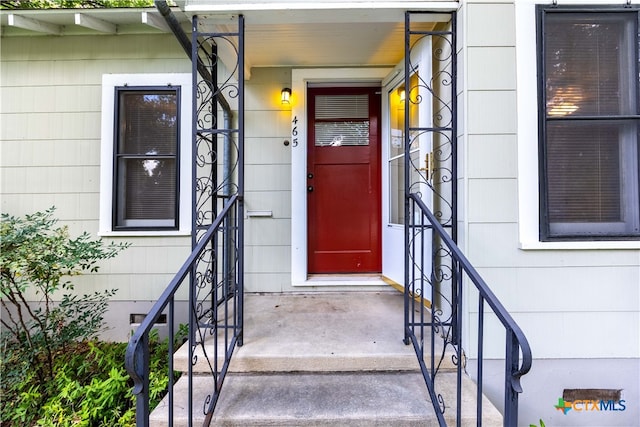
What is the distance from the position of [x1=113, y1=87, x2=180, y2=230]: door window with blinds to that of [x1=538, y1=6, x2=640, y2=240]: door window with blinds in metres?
2.92

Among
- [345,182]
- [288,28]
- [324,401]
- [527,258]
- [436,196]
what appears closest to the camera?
[324,401]

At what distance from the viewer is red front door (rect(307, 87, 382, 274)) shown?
3082 mm

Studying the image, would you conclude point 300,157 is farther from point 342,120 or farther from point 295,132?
point 342,120

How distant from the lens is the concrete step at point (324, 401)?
1.45 metres

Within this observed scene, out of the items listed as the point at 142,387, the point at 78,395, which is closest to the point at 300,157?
the point at 142,387

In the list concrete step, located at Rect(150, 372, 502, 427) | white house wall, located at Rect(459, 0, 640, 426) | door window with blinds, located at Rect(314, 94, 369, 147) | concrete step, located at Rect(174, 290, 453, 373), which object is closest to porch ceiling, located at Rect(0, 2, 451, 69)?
door window with blinds, located at Rect(314, 94, 369, 147)

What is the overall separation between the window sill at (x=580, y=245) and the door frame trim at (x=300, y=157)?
1.63 m

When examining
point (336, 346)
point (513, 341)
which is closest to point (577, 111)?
point (513, 341)

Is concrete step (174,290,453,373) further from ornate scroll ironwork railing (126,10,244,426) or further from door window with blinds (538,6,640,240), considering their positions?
door window with blinds (538,6,640,240)

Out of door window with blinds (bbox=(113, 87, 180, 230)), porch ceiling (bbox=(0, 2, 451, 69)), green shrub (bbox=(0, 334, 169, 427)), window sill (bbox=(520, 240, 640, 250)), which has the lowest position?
green shrub (bbox=(0, 334, 169, 427))

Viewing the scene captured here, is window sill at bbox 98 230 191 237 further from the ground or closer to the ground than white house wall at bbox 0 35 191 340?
closer to the ground

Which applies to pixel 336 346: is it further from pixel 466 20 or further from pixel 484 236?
pixel 466 20

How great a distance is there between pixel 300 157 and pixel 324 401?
6.58 ft

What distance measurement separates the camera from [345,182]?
309 centimetres
